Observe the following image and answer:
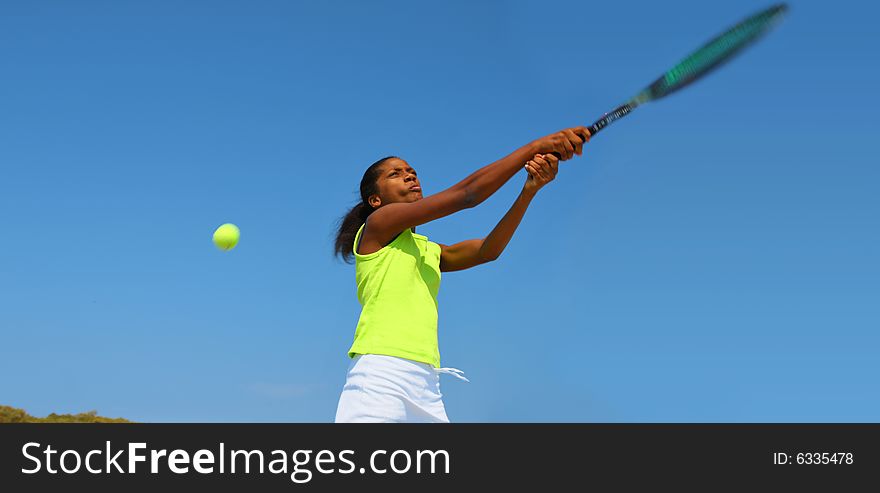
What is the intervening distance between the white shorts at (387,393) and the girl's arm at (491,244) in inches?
44.2

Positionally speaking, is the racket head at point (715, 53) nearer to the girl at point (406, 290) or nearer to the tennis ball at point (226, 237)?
the girl at point (406, 290)

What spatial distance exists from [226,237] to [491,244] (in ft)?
14.3

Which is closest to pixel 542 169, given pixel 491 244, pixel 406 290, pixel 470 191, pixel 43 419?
pixel 470 191

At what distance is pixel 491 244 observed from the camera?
6.34 m

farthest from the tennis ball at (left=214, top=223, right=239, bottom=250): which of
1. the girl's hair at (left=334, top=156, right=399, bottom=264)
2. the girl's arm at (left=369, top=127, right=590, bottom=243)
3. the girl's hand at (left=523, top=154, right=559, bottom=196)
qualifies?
the girl's hand at (left=523, top=154, right=559, bottom=196)

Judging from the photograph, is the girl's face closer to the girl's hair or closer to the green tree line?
the girl's hair

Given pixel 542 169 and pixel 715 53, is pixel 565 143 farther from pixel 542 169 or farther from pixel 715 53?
pixel 715 53

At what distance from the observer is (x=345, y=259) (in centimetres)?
653

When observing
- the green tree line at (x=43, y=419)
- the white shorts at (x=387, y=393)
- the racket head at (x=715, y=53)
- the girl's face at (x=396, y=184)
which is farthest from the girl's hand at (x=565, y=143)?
the green tree line at (x=43, y=419)

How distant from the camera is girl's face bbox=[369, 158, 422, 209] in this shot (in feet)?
20.2

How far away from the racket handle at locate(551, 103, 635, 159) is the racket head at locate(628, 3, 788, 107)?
0.23 feet
